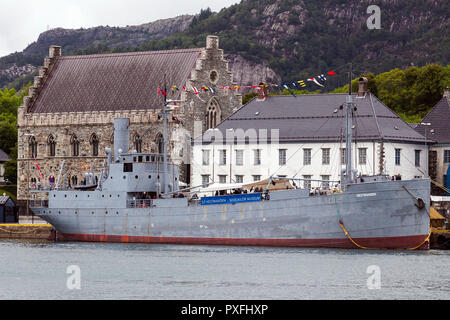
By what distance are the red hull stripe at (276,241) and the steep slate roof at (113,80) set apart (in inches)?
824

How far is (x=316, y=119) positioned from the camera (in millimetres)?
77000

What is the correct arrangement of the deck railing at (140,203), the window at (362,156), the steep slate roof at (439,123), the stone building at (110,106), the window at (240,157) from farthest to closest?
the stone building at (110,106)
the window at (240,157)
the steep slate roof at (439,123)
the window at (362,156)
the deck railing at (140,203)

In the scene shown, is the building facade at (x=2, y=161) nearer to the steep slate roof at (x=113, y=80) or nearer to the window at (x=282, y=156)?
the steep slate roof at (x=113, y=80)

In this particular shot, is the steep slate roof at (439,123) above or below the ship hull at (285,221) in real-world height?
above

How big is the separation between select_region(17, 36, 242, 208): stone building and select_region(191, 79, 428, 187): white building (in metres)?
4.76

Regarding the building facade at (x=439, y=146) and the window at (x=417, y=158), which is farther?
the building facade at (x=439, y=146)

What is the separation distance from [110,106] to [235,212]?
98.7ft

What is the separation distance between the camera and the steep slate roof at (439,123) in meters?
77.1

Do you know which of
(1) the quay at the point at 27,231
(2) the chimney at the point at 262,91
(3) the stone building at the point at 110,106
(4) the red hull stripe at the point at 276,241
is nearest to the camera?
(4) the red hull stripe at the point at 276,241

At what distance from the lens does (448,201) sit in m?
64.6

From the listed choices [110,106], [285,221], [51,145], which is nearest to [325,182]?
[285,221]

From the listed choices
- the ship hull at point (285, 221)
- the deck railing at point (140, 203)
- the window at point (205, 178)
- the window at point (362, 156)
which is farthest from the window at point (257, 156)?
the ship hull at point (285, 221)

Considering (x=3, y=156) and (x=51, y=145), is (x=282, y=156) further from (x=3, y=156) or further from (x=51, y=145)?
(x=3, y=156)
